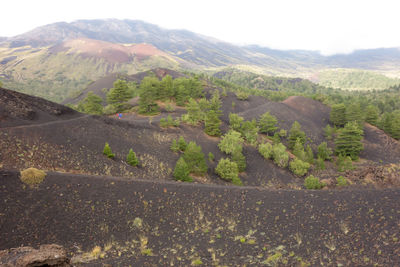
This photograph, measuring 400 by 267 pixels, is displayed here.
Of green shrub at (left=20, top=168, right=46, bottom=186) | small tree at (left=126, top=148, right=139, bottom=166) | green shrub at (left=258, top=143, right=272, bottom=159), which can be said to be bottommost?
green shrub at (left=258, top=143, right=272, bottom=159)

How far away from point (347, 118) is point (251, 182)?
4976 centimetres

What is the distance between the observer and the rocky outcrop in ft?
32.3

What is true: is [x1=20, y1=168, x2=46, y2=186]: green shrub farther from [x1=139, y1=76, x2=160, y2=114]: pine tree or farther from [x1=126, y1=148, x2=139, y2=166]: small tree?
[x1=139, y1=76, x2=160, y2=114]: pine tree

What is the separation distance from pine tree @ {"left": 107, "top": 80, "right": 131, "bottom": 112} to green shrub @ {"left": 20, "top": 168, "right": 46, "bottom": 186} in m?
44.0

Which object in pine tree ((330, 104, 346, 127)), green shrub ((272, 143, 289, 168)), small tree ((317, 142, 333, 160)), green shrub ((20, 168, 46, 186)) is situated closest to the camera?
green shrub ((20, 168, 46, 186))

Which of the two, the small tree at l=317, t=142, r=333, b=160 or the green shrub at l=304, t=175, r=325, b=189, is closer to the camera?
the green shrub at l=304, t=175, r=325, b=189

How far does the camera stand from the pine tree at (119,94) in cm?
5744

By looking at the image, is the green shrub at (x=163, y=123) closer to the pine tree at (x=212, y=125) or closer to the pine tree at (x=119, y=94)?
the pine tree at (x=212, y=125)

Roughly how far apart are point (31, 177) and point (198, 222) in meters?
13.0

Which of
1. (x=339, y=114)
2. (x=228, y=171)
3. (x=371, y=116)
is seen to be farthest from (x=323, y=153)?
(x=371, y=116)

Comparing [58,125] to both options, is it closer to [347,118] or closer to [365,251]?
[365,251]

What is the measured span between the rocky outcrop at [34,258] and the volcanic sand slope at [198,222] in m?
2.05

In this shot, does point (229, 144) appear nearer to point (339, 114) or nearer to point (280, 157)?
point (280, 157)

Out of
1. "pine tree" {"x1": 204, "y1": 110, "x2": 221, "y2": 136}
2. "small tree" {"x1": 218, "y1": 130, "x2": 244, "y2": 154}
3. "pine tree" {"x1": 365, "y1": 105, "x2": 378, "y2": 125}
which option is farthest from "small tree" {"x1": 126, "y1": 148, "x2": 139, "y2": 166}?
"pine tree" {"x1": 365, "y1": 105, "x2": 378, "y2": 125}
